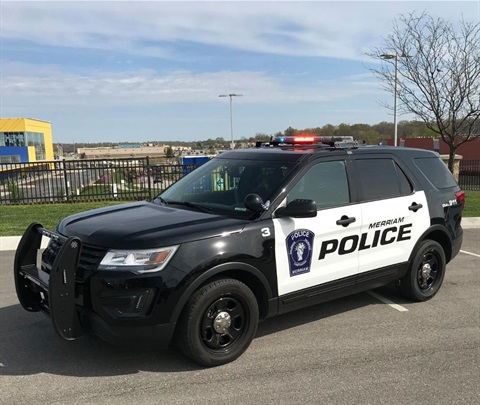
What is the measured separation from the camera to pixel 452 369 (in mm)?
3625

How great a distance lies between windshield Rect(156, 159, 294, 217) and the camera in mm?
4117

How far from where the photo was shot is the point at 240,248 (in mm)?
3664

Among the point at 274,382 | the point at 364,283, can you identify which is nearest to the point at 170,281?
the point at 274,382

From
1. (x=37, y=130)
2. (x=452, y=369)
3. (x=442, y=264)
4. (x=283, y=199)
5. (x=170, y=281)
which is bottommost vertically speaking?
(x=452, y=369)

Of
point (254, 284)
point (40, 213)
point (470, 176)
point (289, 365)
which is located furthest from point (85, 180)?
point (470, 176)

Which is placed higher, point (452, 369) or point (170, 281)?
point (170, 281)

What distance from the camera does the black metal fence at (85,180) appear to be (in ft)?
46.9

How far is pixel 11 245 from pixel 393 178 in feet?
22.8

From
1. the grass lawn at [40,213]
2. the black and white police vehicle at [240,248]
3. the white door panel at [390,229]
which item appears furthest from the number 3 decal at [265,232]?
the grass lawn at [40,213]

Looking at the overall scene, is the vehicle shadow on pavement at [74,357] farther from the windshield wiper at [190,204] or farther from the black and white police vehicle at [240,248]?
the windshield wiper at [190,204]

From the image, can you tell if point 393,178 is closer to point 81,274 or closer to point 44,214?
point 81,274

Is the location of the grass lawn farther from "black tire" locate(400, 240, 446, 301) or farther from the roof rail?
"black tire" locate(400, 240, 446, 301)

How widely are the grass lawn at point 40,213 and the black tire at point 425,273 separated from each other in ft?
25.0

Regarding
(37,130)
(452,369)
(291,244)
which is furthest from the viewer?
(37,130)
